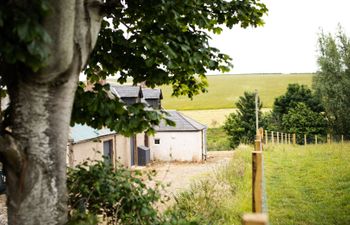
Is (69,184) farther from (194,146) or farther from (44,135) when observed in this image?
(194,146)

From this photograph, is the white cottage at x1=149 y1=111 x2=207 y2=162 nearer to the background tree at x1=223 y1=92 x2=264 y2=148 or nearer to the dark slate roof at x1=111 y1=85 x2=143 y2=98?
the dark slate roof at x1=111 y1=85 x2=143 y2=98

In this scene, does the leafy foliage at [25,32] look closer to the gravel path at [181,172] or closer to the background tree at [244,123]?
the gravel path at [181,172]

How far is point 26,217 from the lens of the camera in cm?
363

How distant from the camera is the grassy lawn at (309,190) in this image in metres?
7.72

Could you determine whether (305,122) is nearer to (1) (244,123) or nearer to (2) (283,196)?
(1) (244,123)

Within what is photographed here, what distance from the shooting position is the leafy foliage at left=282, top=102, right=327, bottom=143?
118ft

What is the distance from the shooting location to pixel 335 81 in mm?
35750

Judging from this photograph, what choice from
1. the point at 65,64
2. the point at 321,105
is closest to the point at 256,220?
the point at 65,64

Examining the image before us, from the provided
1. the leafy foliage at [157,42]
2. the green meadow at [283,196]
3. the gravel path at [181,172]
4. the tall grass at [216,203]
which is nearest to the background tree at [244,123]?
the gravel path at [181,172]

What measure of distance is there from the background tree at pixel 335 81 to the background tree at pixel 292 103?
1051mm

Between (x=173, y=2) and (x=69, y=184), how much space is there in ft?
9.01

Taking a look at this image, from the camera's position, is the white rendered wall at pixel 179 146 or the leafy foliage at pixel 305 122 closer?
the white rendered wall at pixel 179 146

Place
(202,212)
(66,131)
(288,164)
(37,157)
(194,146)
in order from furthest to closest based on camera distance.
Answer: (194,146) → (288,164) → (202,212) → (66,131) → (37,157)

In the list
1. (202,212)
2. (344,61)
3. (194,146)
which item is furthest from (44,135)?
(344,61)
